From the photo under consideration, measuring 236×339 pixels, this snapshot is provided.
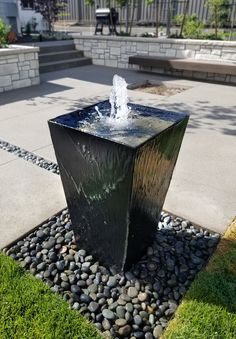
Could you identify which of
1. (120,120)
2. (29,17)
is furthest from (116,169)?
(29,17)

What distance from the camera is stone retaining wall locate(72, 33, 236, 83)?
716 cm

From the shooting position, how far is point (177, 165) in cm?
338

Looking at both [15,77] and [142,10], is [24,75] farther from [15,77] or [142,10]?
[142,10]

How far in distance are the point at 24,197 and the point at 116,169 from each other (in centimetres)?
154

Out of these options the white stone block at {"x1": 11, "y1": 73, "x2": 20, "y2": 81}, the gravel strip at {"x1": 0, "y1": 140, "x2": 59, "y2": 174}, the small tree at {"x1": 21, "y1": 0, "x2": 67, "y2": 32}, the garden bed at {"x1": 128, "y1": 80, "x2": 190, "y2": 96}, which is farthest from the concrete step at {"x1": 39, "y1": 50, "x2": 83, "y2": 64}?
the gravel strip at {"x1": 0, "y1": 140, "x2": 59, "y2": 174}

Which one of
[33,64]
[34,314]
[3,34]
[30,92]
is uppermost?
[3,34]

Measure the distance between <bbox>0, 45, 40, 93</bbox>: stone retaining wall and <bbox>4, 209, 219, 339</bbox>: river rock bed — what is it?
4820 mm

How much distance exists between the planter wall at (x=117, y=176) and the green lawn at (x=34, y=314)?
0.43 m

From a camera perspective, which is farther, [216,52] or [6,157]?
[216,52]

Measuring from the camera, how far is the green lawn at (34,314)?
1584mm

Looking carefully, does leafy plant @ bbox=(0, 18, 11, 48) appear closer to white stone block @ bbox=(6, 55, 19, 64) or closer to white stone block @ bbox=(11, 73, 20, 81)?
Answer: white stone block @ bbox=(6, 55, 19, 64)

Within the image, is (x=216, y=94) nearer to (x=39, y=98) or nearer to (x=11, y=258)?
(x=39, y=98)

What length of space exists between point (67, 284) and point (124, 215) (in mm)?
651

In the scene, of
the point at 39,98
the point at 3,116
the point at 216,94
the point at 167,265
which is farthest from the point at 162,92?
the point at 167,265
